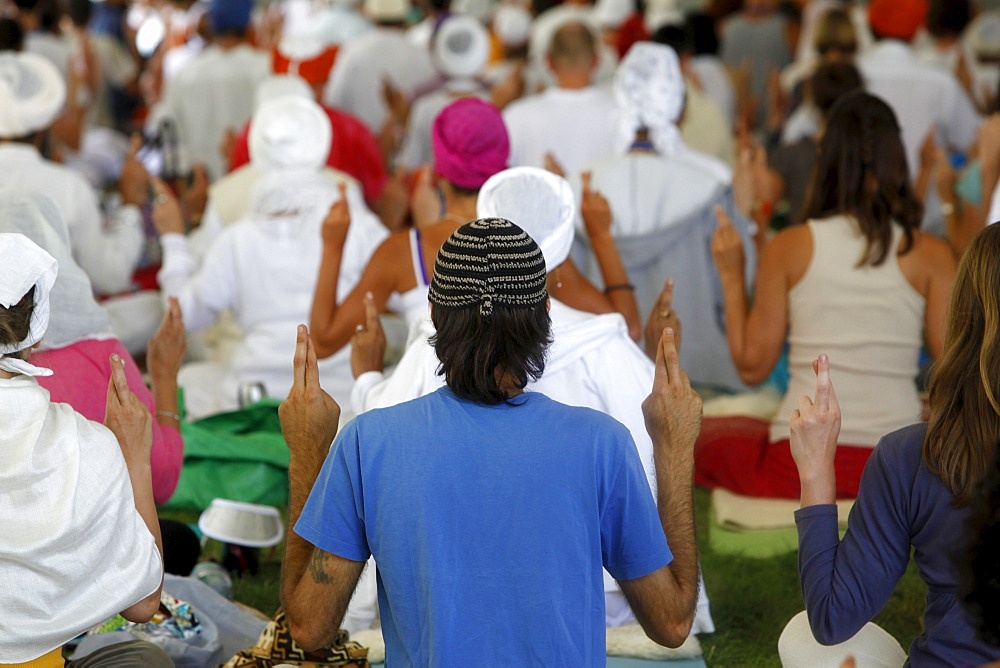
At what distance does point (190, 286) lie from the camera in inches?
173

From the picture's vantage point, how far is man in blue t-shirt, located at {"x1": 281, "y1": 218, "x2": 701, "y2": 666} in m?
2.00

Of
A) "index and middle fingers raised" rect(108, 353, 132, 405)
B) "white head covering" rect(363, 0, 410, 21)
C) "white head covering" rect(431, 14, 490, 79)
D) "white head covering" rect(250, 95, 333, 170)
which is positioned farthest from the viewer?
"white head covering" rect(363, 0, 410, 21)

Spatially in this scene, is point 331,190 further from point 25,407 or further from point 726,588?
point 25,407

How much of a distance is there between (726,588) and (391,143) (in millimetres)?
4094

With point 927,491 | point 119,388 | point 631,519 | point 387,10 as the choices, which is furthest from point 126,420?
point 387,10

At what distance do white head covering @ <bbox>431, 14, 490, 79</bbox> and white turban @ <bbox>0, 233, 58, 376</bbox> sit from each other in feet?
15.4

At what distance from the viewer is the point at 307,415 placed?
226cm

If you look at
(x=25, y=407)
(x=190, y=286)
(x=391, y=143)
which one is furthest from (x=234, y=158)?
(x=25, y=407)

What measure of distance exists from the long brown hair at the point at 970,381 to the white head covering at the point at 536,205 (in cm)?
104

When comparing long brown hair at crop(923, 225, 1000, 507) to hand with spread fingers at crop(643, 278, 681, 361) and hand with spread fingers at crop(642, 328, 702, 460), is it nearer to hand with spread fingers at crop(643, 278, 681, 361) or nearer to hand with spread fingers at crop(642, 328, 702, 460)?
hand with spread fingers at crop(642, 328, 702, 460)

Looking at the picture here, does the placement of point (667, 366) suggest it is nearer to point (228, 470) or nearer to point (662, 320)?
point (662, 320)

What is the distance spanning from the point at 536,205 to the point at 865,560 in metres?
1.16

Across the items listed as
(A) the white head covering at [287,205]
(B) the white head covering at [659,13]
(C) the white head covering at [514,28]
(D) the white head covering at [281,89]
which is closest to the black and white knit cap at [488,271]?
(A) the white head covering at [287,205]

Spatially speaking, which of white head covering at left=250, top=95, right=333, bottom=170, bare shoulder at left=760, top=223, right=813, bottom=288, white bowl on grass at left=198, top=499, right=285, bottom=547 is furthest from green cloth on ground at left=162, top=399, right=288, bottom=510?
bare shoulder at left=760, top=223, right=813, bottom=288
